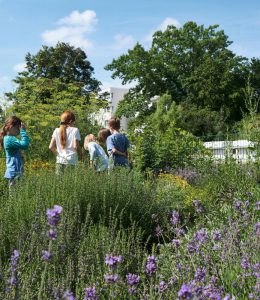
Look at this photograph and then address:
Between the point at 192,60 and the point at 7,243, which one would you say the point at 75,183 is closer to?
the point at 7,243

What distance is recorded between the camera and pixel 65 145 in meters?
7.02

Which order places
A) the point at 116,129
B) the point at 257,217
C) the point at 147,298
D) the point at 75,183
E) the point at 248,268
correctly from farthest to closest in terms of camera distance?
the point at 116,129 → the point at 75,183 → the point at 257,217 → the point at 248,268 → the point at 147,298

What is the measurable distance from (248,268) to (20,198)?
2.61 m

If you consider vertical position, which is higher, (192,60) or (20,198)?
(192,60)

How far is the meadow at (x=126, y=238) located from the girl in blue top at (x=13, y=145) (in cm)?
90

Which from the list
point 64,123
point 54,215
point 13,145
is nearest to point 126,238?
point 54,215

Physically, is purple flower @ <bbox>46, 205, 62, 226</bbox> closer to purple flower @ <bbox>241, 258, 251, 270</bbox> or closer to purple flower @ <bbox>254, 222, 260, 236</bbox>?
purple flower @ <bbox>241, 258, 251, 270</bbox>

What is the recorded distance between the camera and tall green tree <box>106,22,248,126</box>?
43000 mm

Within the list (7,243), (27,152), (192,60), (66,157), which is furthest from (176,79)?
(7,243)

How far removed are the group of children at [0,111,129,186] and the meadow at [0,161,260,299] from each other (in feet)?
3.03

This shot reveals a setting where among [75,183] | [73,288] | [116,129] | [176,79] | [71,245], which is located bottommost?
[73,288]

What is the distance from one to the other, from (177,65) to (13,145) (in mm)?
39586

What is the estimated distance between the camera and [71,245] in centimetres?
348

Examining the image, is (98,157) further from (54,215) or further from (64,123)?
(54,215)
